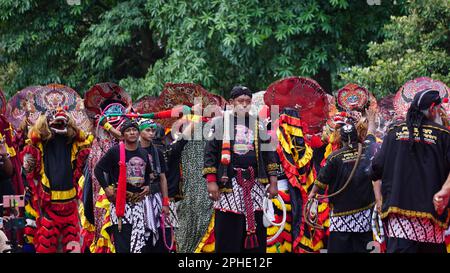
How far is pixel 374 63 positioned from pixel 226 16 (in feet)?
9.51

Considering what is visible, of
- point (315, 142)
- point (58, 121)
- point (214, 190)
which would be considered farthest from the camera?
point (315, 142)

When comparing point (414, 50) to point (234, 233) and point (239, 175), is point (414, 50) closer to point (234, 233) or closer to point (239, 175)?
point (239, 175)

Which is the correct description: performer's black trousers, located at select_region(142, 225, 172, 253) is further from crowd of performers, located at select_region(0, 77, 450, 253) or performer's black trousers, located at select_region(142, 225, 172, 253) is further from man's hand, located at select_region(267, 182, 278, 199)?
man's hand, located at select_region(267, 182, 278, 199)

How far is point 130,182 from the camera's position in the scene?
11.9 meters

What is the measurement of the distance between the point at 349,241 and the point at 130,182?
232 cm

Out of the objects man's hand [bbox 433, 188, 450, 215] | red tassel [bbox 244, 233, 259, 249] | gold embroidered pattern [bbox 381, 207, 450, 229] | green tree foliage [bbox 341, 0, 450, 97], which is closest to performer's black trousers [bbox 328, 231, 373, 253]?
red tassel [bbox 244, 233, 259, 249]

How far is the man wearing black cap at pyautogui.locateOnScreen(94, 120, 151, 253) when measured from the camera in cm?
1189

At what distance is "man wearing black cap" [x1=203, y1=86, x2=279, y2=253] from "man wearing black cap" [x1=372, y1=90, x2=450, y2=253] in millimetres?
1875

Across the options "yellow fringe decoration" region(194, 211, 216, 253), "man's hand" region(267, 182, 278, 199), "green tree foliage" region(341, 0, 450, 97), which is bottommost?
"yellow fringe decoration" region(194, 211, 216, 253)

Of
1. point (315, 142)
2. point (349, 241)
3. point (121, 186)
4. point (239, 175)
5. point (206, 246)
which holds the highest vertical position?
point (315, 142)

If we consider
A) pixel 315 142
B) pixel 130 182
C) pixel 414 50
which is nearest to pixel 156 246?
pixel 130 182

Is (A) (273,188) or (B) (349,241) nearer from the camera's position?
(A) (273,188)

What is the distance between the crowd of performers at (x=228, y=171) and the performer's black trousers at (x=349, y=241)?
1cm

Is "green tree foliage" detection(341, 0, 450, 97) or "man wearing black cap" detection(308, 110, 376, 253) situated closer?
"man wearing black cap" detection(308, 110, 376, 253)
